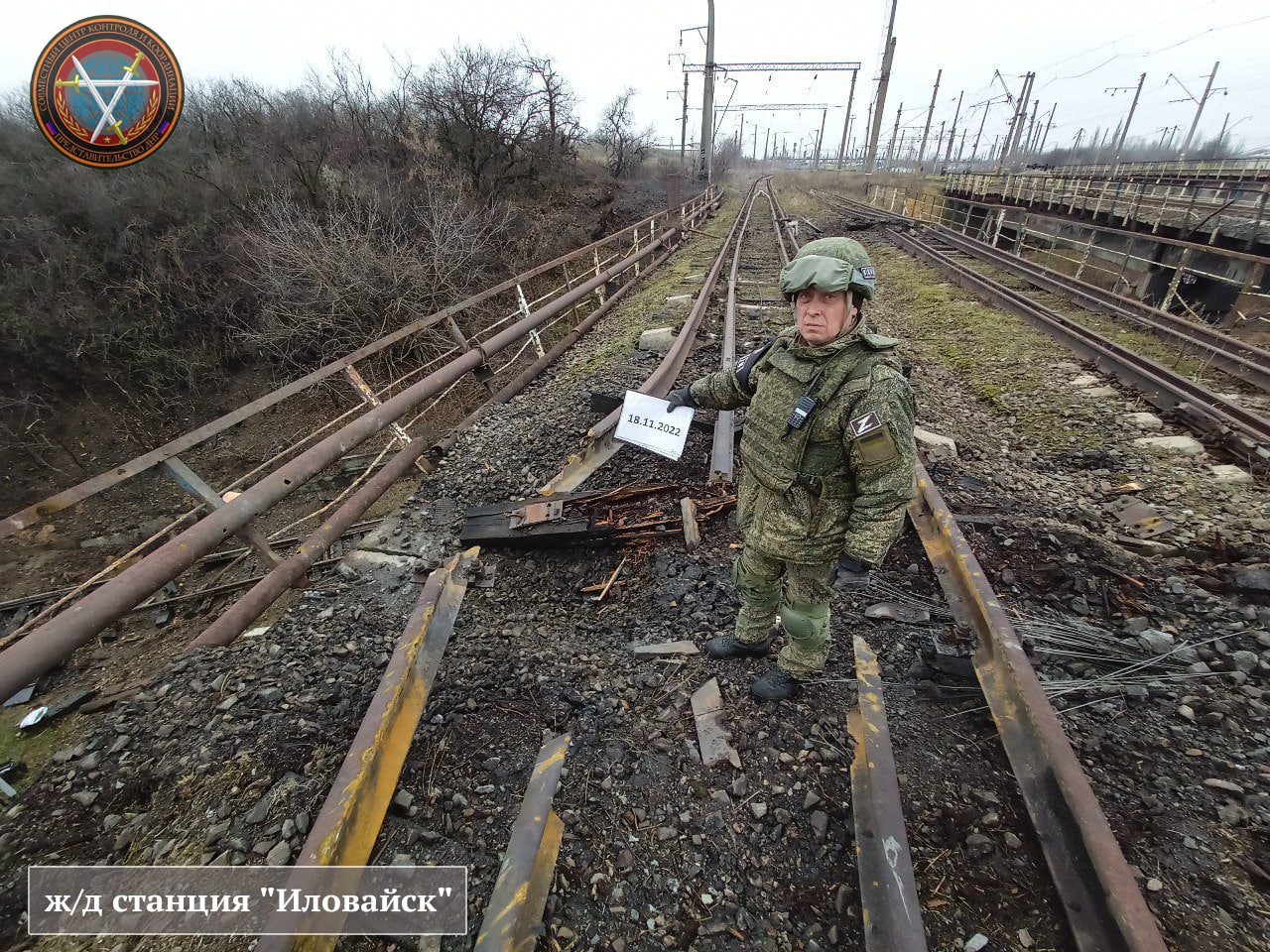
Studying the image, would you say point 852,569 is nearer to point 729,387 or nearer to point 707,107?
point 729,387

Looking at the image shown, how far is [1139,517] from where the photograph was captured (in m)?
3.67

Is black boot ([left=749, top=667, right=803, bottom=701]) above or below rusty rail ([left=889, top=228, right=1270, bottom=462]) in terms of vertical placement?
below

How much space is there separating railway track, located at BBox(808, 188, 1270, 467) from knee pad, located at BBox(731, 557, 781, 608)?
181 inches

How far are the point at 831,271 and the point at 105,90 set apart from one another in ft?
31.0

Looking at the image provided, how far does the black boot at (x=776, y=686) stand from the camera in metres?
2.39

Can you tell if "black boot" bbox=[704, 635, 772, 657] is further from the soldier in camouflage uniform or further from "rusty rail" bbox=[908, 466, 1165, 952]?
"rusty rail" bbox=[908, 466, 1165, 952]

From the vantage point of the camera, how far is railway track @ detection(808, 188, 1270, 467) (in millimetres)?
4484

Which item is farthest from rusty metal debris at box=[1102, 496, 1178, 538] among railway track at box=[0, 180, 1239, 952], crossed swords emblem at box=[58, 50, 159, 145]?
crossed swords emblem at box=[58, 50, 159, 145]

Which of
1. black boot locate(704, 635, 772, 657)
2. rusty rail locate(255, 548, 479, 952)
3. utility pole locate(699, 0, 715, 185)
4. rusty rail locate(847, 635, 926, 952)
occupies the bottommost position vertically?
black boot locate(704, 635, 772, 657)

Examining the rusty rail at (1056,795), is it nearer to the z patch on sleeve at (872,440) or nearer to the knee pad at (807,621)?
the knee pad at (807,621)

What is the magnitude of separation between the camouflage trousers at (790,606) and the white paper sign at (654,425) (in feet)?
2.82

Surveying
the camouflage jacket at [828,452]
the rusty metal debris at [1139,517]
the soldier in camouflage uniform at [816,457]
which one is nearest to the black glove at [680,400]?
the soldier in camouflage uniform at [816,457]

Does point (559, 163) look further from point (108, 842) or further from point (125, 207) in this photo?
point (108, 842)

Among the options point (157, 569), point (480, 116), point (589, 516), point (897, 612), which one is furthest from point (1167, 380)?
point (480, 116)
